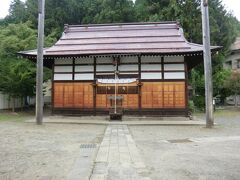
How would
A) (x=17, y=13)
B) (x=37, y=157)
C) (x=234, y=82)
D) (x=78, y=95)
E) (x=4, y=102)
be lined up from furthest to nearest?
1. (x=17, y=13)
2. (x=234, y=82)
3. (x=4, y=102)
4. (x=78, y=95)
5. (x=37, y=157)

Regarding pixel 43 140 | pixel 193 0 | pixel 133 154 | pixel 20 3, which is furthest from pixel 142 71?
pixel 20 3

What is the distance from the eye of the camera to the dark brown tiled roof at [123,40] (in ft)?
61.0

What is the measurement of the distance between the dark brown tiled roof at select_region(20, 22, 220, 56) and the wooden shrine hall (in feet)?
0.20

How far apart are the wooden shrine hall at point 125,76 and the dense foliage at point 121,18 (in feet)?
16.5

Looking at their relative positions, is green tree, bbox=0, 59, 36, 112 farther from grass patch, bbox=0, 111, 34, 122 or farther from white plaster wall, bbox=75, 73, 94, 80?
white plaster wall, bbox=75, 73, 94, 80

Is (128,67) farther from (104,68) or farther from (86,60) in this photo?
(86,60)

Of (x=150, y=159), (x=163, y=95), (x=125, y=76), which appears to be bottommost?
(x=150, y=159)

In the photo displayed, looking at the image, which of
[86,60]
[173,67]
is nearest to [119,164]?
[173,67]

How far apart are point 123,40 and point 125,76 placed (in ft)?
10.3

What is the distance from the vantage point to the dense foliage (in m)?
23.6

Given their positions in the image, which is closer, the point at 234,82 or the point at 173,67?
the point at 173,67

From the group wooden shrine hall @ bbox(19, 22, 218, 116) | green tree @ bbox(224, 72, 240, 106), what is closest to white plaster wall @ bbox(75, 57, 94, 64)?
wooden shrine hall @ bbox(19, 22, 218, 116)

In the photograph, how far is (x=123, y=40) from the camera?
818 inches

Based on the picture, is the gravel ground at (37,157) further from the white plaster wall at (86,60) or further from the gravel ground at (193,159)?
the white plaster wall at (86,60)
